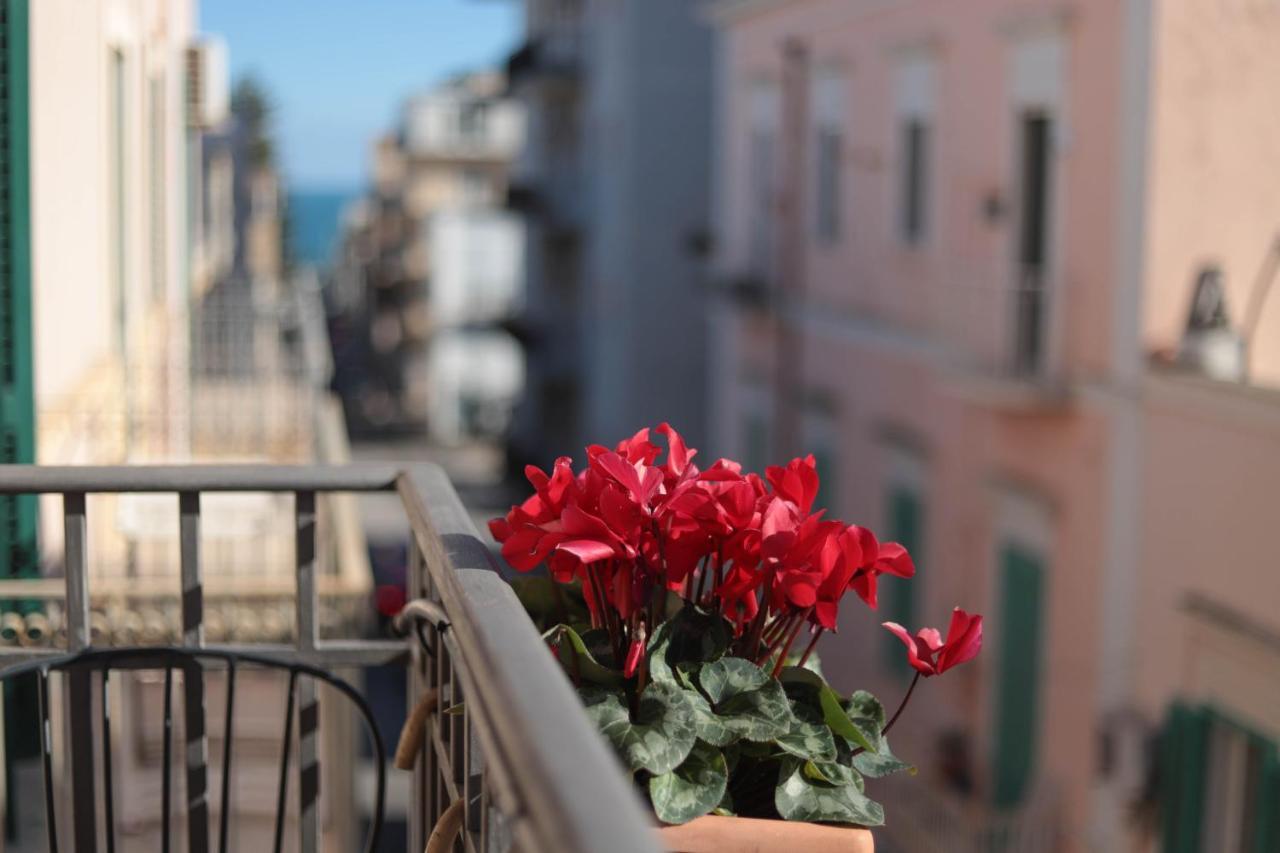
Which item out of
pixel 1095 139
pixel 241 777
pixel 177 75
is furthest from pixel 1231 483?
pixel 177 75

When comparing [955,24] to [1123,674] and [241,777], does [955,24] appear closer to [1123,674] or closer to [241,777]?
[1123,674]

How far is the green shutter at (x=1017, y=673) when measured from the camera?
12398 mm

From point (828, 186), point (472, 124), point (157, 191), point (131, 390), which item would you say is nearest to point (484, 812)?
point (131, 390)

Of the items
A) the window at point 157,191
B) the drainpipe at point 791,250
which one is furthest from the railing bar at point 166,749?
the drainpipe at point 791,250

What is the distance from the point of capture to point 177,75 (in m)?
14.8

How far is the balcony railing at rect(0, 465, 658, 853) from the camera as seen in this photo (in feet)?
4.50

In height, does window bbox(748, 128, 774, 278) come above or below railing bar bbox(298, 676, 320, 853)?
above

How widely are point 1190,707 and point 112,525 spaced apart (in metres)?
5.79

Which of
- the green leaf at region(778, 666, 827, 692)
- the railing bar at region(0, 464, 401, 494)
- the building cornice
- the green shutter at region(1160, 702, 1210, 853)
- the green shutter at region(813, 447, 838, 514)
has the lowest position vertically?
the green shutter at region(1160, 702, 1210, 853)

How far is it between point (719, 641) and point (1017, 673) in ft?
35.2

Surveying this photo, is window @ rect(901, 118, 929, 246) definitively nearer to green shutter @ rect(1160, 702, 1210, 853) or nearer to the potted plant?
green shutter @ rect(1160, 702, 1210, 853)

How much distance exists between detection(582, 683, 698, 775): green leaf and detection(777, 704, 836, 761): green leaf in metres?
0.13

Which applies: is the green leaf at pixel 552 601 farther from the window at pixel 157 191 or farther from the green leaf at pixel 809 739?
the window at pixel 157 191

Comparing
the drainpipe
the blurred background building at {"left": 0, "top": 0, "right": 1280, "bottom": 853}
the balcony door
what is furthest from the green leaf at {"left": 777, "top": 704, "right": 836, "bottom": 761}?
the drainpipe
